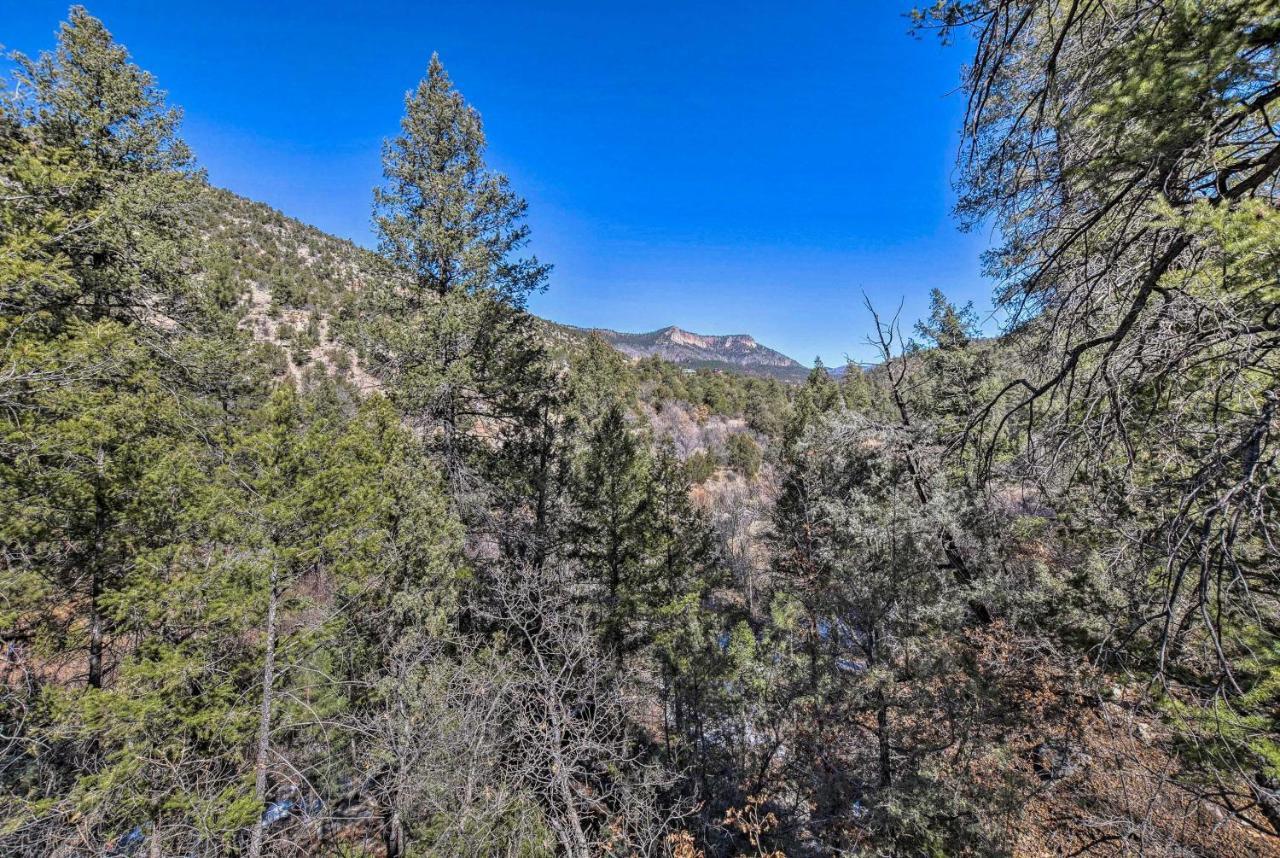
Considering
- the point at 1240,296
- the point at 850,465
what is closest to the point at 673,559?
the point at 850,465

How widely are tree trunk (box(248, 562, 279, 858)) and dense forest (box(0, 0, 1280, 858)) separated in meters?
0.09

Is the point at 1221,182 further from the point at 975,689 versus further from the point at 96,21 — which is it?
the point at 96,21

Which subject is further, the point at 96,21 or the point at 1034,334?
the point at 96,21

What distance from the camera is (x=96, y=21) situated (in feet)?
26.7

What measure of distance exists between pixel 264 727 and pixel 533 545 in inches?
197

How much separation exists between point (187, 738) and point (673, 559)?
33.6 ft

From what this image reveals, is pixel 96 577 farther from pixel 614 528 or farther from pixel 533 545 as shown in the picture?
pixel 614 528

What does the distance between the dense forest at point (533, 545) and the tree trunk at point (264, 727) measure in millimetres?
94

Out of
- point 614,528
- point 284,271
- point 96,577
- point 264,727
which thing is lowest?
point 264,727

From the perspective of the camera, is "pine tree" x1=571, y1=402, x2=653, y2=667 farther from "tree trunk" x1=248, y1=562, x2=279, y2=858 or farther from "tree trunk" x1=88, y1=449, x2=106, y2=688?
"tree trunk" x1=88, y1=449, x2=106, y2=688

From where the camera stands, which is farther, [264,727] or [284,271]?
[284,271]

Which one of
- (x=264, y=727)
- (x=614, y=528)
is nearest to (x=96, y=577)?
(x=264, y=727)

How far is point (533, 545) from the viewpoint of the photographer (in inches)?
405

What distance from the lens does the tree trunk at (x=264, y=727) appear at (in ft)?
21.2
